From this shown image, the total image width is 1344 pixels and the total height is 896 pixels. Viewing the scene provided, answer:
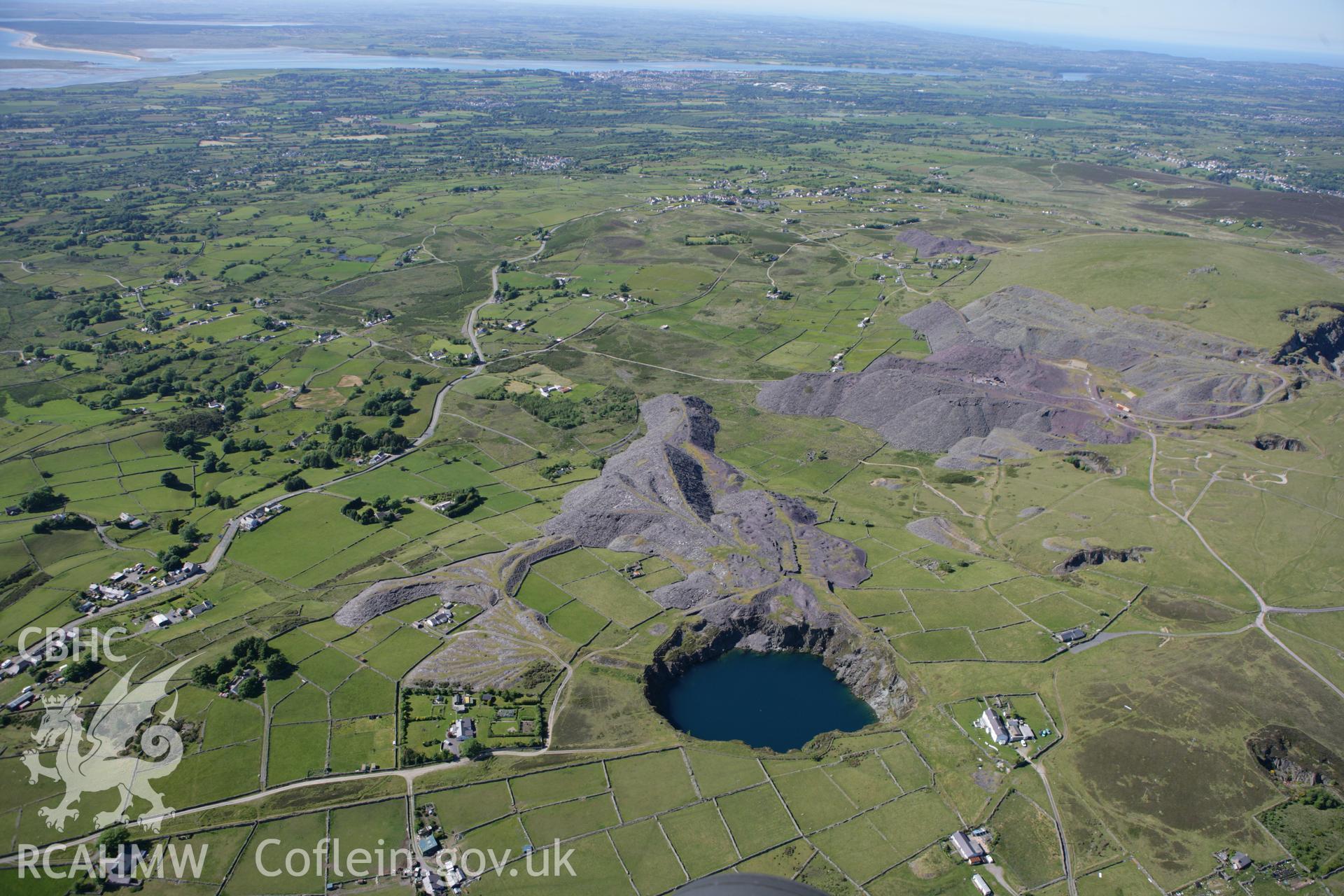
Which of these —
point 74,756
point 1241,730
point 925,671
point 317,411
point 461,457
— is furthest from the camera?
point 317,411

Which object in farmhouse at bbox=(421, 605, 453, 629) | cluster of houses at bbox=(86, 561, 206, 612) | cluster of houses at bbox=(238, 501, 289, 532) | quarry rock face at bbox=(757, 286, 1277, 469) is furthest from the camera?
quarry rock face at bbox=(757, 286, 1277, 469)

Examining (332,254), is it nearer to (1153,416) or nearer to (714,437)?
(714,437)

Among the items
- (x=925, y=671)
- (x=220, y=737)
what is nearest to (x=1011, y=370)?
(x=925, y=671)

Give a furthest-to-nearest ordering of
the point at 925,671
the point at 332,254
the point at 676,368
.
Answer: the point at 332,254 < the point at 676,368 < the point at 925,671

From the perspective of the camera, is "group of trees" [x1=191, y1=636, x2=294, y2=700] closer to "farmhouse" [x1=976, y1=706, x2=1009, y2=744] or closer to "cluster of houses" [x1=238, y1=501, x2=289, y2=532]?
"cluster of houses" [x1=238, y1=501, x2=289, y2=532]

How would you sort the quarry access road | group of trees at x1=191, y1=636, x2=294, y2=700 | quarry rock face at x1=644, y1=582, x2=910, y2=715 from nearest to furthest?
group of trees at x1=191, y1=636, x2=294, y2=700
the quarry access road
quarry rock face at x1=644, y1=582, x2=910, y2=715

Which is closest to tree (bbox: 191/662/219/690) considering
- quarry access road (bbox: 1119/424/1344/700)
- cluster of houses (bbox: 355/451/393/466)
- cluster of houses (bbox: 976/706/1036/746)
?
cluster of houses (bbox: 355/451/393/466)

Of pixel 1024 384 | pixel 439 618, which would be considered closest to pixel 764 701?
pixel 439 618
